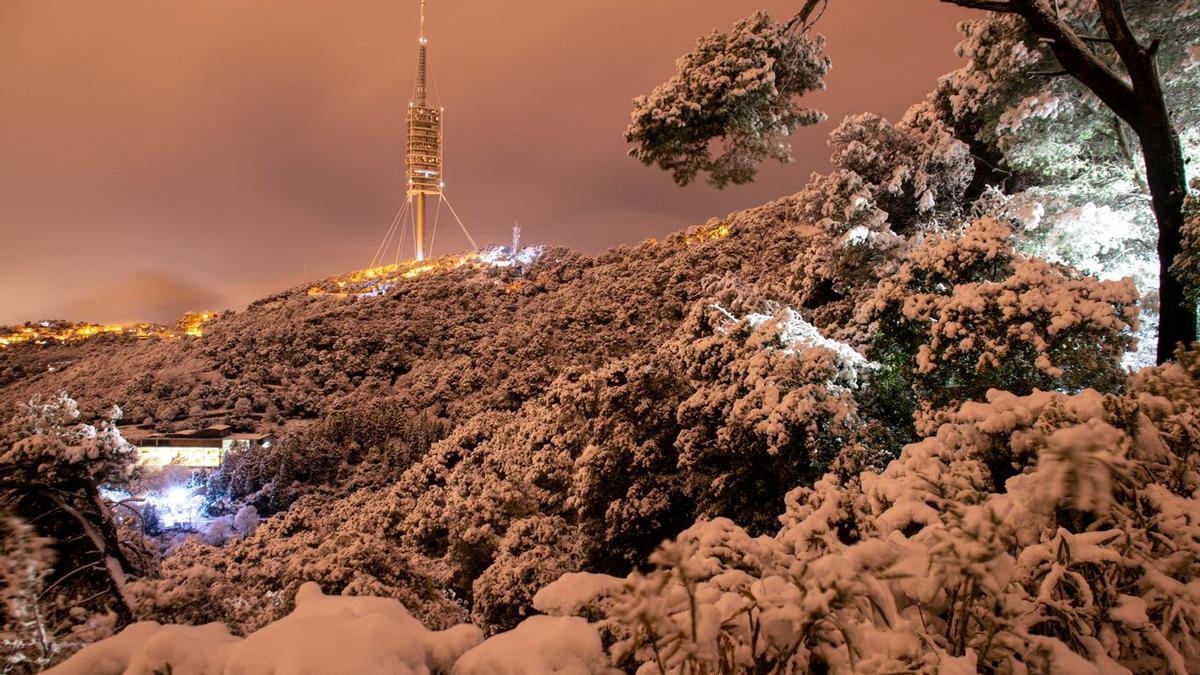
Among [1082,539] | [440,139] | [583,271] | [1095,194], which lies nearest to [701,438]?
[1082,539]

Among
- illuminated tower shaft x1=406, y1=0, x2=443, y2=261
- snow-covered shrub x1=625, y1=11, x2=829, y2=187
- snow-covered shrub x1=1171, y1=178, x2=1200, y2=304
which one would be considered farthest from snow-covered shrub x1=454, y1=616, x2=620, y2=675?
illuminated tower shaft x1=406, y1=0, x2=443, y2=261

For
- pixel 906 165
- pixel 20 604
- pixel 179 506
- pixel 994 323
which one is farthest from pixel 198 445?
pixel 994 323

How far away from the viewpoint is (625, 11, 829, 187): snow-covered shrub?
6.05 meters

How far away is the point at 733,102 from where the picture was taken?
608 centimetres

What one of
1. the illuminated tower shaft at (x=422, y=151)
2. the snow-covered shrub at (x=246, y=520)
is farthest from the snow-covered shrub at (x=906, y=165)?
the illuminated tower shaft at (x=422, y=151)

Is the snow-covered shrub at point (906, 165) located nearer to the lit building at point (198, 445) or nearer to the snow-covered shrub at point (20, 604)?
the snow-covered shrub at point (20, 604)

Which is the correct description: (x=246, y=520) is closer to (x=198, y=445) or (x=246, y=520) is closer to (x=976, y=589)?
(x=198, y=445)

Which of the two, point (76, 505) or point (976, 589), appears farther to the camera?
point (76, 505)

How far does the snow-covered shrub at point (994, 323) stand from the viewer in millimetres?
4836

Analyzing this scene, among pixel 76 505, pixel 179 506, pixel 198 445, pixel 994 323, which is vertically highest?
pixel 198 445

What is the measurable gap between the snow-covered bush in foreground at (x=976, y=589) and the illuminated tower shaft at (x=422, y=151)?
3419 inches

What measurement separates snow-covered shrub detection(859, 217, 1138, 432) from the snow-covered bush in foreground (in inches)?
118

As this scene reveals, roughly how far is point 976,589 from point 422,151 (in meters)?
91.4

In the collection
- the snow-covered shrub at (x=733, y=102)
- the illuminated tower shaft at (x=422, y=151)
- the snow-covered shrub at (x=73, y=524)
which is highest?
the illuminated tower shaft at (x=422, y=151)
